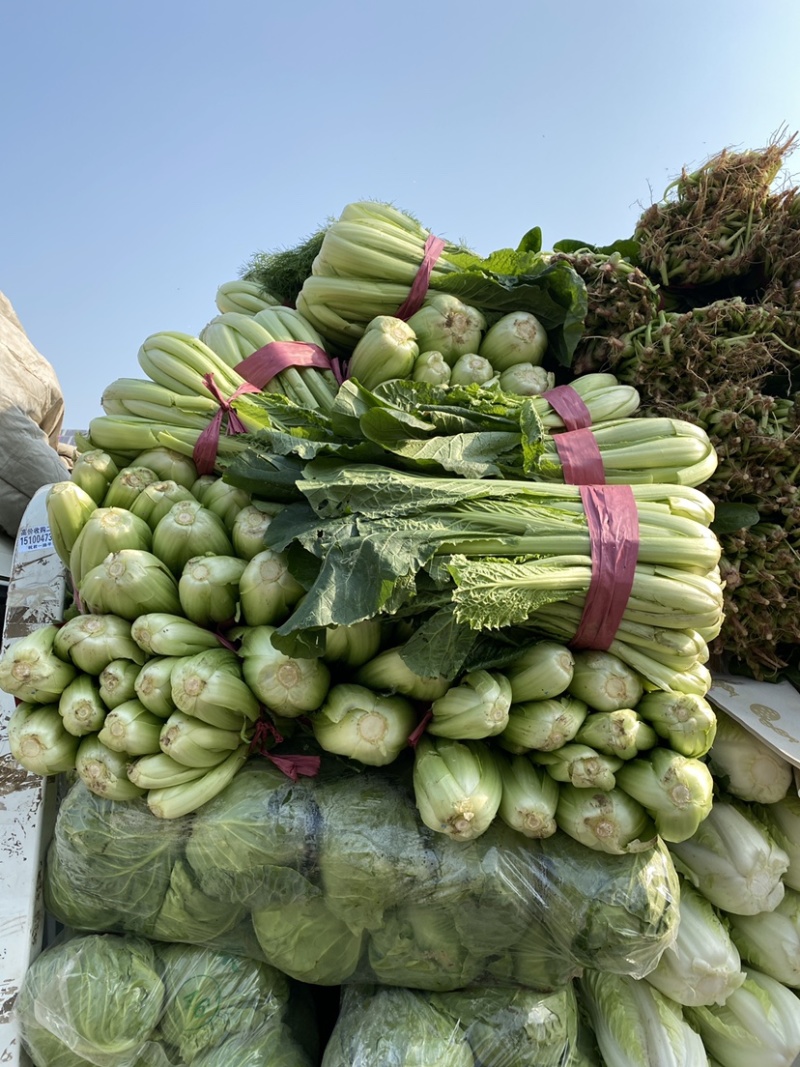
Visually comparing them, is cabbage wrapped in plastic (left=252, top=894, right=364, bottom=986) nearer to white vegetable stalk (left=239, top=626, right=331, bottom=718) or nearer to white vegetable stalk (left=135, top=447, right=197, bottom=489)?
white vegetable stalk (left=239, top=626, right=331, bottom=718)

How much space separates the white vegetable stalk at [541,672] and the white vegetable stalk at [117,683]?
1.09m

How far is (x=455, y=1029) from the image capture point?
2.01 metres

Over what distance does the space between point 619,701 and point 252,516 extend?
123cm

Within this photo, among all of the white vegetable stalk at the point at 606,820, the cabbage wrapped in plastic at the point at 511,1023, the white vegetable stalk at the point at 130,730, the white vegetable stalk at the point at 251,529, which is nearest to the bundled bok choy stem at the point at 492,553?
the white vegetable stalk at the point at 251,529

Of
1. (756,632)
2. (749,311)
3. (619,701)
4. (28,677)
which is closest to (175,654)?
(28,677)

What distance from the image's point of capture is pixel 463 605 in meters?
1.63

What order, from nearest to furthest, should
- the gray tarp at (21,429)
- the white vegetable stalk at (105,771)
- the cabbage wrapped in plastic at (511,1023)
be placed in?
the white vegetable stalk at (105,771) → the cabbage wrapped in plastic at (511,1023) → the gray tarp at (21,429)

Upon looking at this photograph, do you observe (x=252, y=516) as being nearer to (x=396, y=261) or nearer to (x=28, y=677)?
(x=28, y=677)

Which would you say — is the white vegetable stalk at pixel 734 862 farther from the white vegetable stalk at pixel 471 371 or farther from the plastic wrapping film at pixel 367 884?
the white vegetable stalk at pixel 471 371

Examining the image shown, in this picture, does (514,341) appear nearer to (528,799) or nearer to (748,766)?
(528,799)

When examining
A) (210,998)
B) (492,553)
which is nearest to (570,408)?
(492,553)

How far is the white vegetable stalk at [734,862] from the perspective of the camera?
2270 mm

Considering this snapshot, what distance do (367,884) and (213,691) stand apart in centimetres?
71

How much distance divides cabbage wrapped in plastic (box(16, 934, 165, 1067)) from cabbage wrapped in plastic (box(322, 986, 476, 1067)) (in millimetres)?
580
